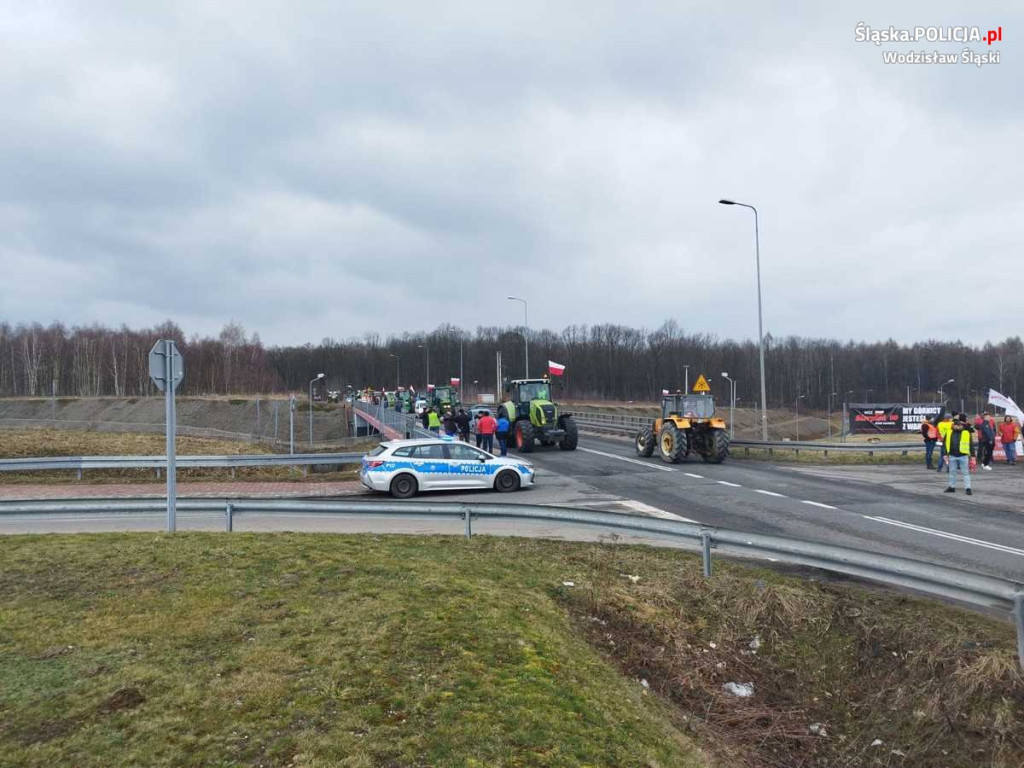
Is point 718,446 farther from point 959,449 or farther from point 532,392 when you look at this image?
point 959,449

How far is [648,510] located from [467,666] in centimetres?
974

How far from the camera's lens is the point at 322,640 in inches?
214

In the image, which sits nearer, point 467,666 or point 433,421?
point 467,666

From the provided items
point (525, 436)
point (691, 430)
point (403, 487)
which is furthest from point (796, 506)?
point (525, 436)

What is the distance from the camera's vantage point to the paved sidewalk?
16.9 m

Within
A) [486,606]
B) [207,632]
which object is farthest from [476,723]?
[207,632]

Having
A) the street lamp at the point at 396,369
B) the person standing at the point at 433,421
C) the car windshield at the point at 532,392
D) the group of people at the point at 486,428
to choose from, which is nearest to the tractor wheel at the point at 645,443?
the car windshield at the point at 532,392

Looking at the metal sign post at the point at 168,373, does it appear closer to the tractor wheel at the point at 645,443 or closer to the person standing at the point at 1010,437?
the tractor wheel at the point at 645,443

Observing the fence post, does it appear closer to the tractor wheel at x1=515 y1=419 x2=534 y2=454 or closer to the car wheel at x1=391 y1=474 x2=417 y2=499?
the car wheel at x1=391 y1=474 x2=417 y2=499

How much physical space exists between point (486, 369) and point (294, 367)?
34465 mm

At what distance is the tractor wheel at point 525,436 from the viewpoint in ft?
88.1

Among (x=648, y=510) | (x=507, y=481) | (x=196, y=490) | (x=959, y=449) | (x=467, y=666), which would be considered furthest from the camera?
(x=196, y=490)

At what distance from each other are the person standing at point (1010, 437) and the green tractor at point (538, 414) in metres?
14.1

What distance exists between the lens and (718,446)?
23375 millimetres
